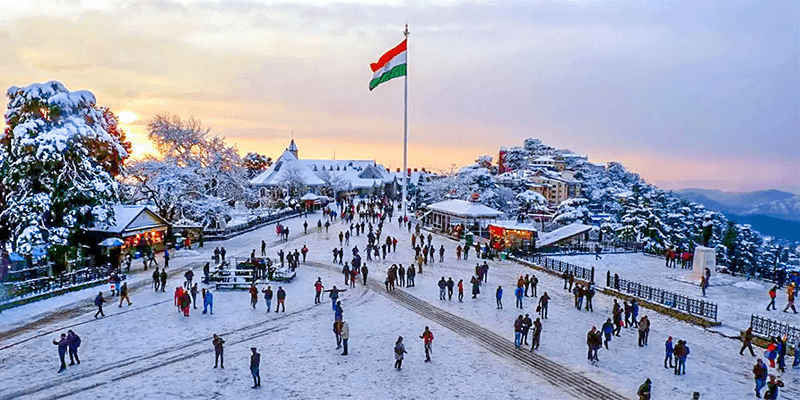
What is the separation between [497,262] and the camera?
33531 mm

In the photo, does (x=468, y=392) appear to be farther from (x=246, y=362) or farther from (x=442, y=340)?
(x=246, y=362)

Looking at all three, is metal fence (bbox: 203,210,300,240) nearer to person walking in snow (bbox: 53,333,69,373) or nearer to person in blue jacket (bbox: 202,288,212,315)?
person in blue jacket (bbox: 202,288,212,315)

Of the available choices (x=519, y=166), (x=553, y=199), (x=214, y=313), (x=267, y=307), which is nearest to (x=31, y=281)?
(x=214, y=313)

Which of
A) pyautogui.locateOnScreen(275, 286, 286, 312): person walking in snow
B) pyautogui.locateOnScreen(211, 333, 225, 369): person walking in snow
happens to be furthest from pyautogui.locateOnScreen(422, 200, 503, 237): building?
pyautogui.locateOnScreen(211, 333, 225, 369): person walking in snow

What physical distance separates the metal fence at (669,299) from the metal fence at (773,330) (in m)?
1.51

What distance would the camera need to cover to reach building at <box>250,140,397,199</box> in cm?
7762

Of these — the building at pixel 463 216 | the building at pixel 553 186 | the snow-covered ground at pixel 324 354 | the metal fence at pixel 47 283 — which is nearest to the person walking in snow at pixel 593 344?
the snow-covered ground at pixel 324 354

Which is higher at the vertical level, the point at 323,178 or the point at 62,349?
the point at 323,178

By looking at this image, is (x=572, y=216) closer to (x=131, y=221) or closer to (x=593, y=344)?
(x=593, y=344)

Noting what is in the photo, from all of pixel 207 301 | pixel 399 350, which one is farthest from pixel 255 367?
pixel 207 301

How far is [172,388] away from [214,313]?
22.9ft

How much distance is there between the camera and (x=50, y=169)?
85.4 feet

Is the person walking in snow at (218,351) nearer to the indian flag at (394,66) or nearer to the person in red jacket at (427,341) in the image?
the person in red jacket at (427,341)

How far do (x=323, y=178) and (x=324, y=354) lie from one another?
71475mm
